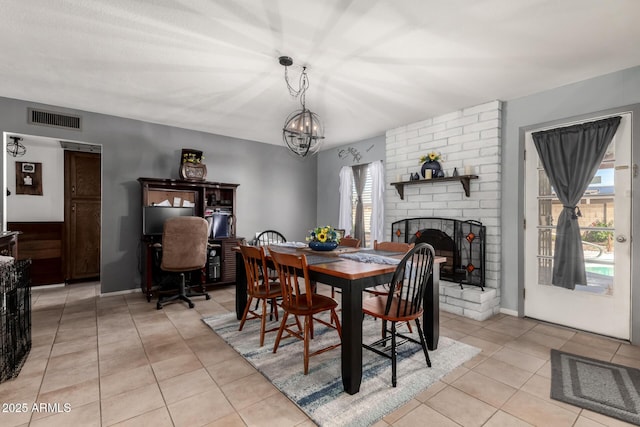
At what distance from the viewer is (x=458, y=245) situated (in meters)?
3.87

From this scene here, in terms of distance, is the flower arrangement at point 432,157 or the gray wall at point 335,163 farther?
the gray wall at point 335,163

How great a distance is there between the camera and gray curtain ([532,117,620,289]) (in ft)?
9.66

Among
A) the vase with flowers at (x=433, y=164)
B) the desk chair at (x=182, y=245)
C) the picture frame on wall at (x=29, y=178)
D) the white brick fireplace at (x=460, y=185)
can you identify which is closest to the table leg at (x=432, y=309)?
the white brick fireplace at (x=460, y=185)

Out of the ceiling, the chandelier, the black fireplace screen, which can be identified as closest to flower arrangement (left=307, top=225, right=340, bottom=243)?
the chandelier

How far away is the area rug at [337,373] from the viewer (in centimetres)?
184

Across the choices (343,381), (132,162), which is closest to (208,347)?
(343,381)

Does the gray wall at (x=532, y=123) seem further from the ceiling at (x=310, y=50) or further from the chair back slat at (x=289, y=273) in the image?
the chair back slat at (x=289, y=273)

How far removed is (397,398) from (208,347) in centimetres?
164

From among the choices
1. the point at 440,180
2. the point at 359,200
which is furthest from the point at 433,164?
the point at 359,200

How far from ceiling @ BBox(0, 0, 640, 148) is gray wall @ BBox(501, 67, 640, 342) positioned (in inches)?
4.8

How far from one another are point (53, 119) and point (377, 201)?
4.61 m

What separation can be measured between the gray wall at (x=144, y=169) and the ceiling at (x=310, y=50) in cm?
41

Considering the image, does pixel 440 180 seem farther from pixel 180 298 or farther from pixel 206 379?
pixel 180 298

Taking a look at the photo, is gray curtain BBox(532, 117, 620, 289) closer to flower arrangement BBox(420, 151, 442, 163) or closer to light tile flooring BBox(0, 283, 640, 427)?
light tile flooring BBox(0, 283, 640, 427)
